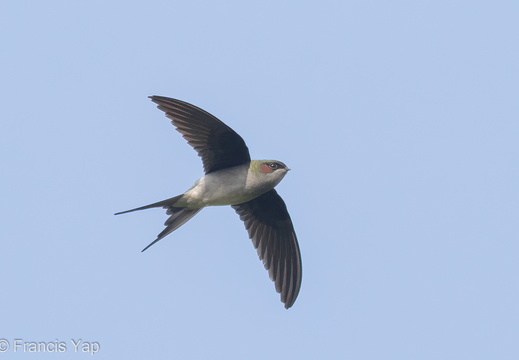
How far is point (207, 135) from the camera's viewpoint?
32.7ft

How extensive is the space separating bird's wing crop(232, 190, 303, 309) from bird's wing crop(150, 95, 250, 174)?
984mm

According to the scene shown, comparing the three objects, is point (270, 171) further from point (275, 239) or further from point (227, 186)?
point (275, 239)

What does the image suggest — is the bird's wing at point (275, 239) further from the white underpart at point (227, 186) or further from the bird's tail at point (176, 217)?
the bird's tail at point (176, 217)

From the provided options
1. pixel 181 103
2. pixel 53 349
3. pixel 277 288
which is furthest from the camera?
pixel 277 288

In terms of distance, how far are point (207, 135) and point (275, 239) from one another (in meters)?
1.86

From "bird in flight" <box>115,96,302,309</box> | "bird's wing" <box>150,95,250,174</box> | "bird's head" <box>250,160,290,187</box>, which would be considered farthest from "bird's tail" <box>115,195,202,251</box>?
"bird's head" <box>250,160,290,187</box>

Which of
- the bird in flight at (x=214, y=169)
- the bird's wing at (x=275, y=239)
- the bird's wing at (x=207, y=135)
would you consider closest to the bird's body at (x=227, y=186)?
the bird in flight at (x=214, y=169)

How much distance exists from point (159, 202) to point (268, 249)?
6.12 ft

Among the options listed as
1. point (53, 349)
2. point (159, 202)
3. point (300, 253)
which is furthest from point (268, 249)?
point (53, 349)

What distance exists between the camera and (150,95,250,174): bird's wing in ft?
32.0

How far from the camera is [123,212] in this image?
889 cm

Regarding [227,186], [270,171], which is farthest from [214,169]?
[270,171]

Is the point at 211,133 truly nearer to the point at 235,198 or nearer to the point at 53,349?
the point at 235,198

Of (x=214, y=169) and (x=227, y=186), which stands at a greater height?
(x=214, y=169)
